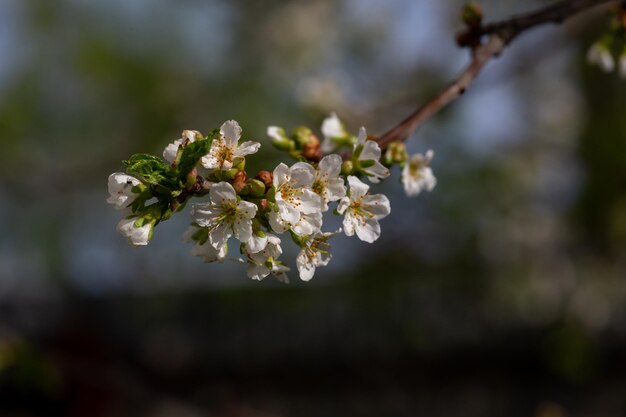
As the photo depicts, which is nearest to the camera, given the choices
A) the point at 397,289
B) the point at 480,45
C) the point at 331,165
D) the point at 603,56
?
the point at 331,165

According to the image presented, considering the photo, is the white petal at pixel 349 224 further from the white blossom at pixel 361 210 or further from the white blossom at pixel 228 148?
the white blossom at pixel 228 148

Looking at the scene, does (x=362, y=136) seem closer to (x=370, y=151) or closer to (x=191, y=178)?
(x=370, y=151)

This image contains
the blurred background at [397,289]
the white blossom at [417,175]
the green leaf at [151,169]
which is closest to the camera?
the green leaf at [151,169]

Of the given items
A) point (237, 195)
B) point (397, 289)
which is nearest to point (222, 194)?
point (237, 195)

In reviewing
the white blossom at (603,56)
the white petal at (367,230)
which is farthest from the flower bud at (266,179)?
the white blossom at (603,56)

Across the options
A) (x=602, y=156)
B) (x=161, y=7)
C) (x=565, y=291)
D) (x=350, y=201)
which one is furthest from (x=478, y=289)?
(x=161, y=7)

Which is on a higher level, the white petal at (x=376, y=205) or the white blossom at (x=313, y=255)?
the white petal at (x=376, y=205)

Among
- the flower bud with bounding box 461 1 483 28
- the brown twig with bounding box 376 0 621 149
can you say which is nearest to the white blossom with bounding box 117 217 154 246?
the brown twig with bounding box 376 0 621 149
